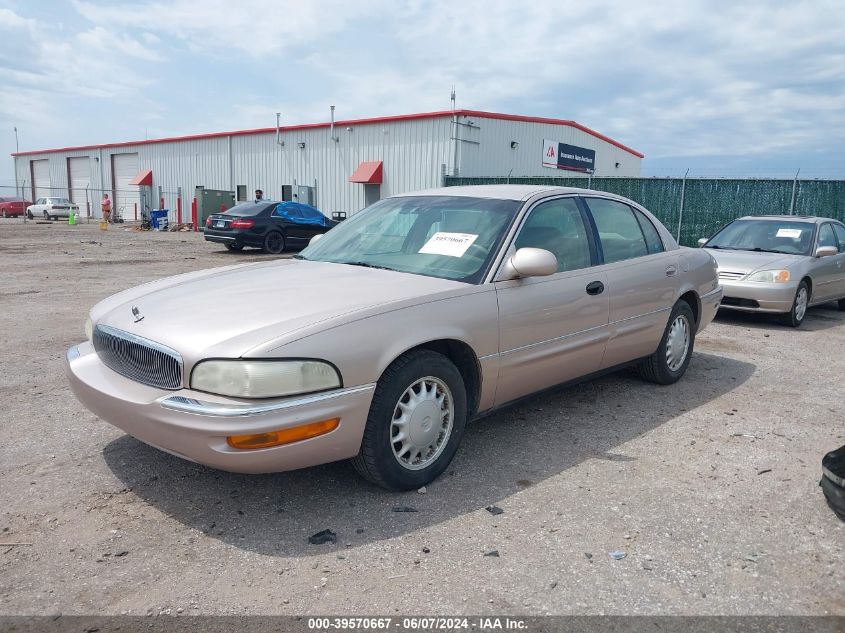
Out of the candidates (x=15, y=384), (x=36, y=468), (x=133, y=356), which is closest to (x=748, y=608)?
(x=133, y=356)

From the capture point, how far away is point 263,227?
57.0ft

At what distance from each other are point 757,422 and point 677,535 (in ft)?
6.59

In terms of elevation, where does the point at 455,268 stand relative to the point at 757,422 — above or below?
above

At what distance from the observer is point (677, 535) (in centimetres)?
305

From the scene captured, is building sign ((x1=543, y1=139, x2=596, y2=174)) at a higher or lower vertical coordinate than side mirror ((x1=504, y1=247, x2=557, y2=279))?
higher

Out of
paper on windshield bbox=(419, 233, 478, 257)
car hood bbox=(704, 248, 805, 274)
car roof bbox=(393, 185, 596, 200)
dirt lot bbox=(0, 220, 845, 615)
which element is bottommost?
dirt lot bbox=(0, 220, 845, 615)

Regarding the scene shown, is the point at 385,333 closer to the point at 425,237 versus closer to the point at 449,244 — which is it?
the point at 449,244

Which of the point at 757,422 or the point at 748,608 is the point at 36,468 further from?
the point at 757,422

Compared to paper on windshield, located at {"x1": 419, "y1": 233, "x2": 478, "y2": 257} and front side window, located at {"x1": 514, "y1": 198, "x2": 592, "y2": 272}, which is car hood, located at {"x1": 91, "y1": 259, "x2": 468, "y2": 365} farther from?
front side window, located at {"x1": 514, "y1": 198, "x2": 592, "y2": 272}

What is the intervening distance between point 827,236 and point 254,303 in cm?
893

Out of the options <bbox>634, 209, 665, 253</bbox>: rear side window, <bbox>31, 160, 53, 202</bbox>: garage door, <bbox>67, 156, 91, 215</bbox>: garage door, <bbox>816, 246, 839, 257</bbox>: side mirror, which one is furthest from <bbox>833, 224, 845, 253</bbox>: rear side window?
<bbox>31, 160, 53, 202</bbox>: garage door

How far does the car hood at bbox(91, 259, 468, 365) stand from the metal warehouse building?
20232 millimetres

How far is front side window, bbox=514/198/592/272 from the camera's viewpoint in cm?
413

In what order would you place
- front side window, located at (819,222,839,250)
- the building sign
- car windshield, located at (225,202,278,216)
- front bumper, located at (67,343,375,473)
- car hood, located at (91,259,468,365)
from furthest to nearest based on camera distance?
the building sign < car windshield, located at (225,202,278,216) < front side window, located at (819,222,839,250) < car hood, located at (91,259,468,365) < front bumper, located at (67,343,375,473)
